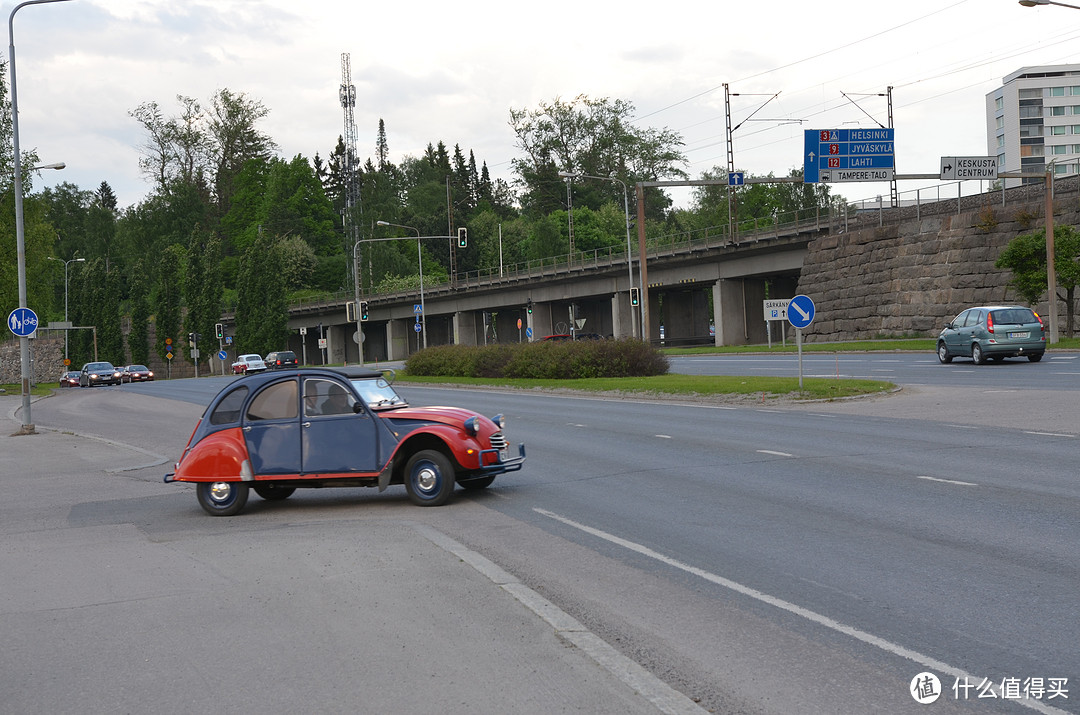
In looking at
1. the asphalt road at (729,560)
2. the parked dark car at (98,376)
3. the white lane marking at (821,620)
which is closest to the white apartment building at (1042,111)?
the parked dark car at (98,376)

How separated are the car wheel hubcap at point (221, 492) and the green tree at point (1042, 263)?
114 feet

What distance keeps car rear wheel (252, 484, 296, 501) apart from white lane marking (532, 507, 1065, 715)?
Answer: 184 inches

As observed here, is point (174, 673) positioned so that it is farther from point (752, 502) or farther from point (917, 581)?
point (752, 502)

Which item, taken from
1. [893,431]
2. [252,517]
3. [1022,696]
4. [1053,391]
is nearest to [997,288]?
[1053,391]

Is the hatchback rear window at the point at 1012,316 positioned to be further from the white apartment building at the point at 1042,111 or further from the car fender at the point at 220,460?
the white apartment building at the point at 1042,111

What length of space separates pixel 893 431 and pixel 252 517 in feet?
33.6

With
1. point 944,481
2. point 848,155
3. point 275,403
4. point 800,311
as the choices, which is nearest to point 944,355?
point 800,311

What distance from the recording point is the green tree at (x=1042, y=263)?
3743cm

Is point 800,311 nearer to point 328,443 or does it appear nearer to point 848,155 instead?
point 328,443

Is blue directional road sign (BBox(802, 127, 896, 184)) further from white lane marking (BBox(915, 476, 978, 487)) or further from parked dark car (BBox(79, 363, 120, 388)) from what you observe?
parked dark car (BBox(79, 363, 120, 388))

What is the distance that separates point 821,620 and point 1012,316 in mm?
27289

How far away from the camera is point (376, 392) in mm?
11227

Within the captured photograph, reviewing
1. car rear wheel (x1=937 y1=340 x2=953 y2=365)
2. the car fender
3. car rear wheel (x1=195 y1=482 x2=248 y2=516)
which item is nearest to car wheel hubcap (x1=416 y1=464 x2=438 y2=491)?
the car fender

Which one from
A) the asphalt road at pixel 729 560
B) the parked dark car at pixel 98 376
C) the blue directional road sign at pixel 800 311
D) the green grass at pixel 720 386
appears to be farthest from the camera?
the parked dark car at pixel 98 376
